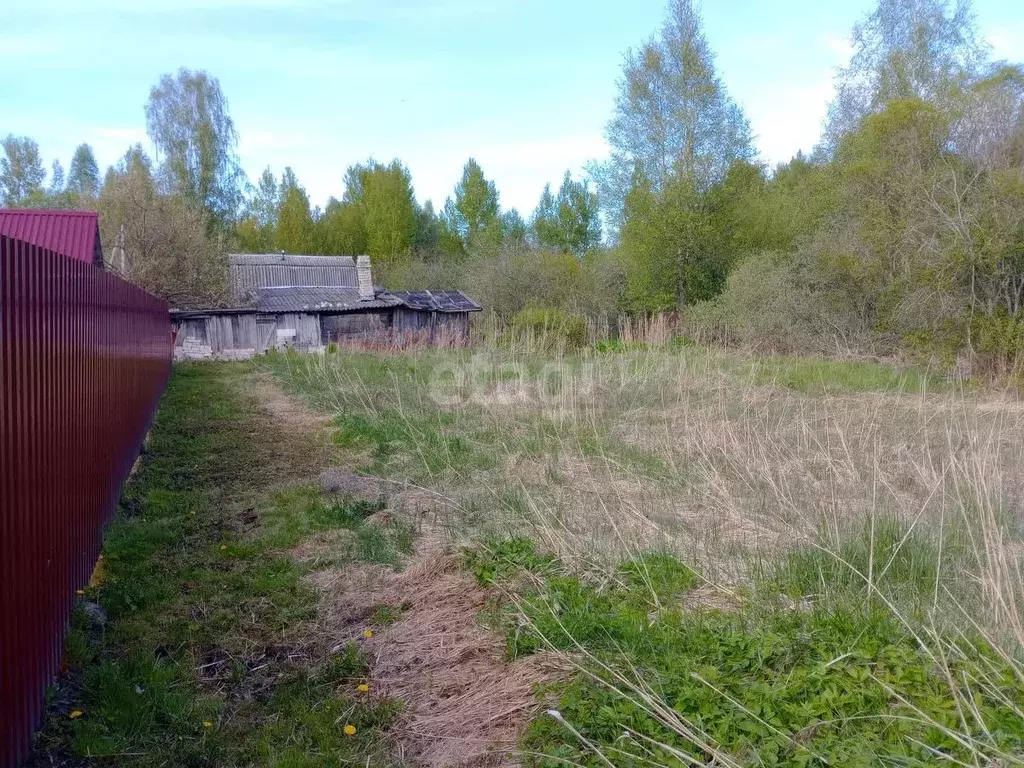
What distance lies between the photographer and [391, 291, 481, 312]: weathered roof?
1278 inches

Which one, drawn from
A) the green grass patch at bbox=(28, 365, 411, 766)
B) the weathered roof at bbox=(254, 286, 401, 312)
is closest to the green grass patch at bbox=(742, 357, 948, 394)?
the green grass patch at bbox=(28, 365, 411, 766)

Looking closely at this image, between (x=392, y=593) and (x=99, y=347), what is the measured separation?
2951 millimetres

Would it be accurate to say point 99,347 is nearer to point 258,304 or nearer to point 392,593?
point 392,593

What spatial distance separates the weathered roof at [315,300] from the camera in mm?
30719

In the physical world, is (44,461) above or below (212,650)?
above

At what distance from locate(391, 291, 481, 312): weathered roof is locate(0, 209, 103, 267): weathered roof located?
14.8 metres

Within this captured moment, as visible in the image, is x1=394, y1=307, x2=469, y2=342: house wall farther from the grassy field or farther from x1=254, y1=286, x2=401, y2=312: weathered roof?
the grassy field

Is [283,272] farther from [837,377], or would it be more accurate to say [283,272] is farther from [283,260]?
[837,377]

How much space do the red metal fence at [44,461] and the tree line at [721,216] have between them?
13.1 metres

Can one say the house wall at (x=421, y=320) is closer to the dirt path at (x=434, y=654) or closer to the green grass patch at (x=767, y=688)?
the dirt path at (x=434, y=654)

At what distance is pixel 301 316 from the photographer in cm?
3059

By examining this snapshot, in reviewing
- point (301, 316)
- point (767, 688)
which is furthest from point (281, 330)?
point (767, 688)

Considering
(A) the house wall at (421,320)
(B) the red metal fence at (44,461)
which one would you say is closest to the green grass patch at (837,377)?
(B) the red metal fence at (44,461)

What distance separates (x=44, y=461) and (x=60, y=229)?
53.6ft
